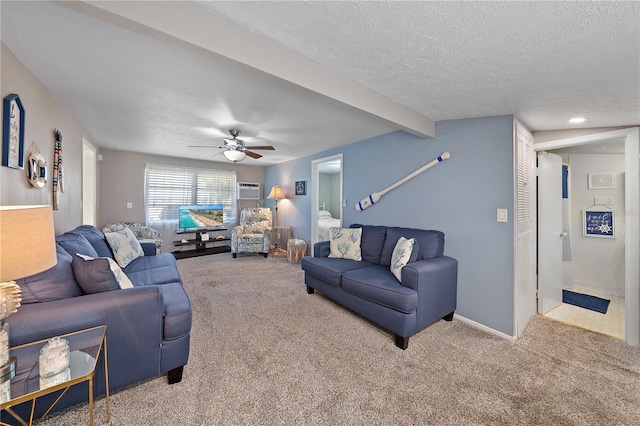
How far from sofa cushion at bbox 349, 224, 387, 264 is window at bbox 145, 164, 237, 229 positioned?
14.1 feet

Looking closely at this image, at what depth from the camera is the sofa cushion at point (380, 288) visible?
2.08 meters

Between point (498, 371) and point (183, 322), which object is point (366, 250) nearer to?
point (498, 371)

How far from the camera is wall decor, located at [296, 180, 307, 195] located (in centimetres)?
530

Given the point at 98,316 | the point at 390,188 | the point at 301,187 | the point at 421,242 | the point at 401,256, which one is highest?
the point at 301,187

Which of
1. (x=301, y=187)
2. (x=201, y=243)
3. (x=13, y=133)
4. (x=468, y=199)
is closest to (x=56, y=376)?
(x=13, y=133)

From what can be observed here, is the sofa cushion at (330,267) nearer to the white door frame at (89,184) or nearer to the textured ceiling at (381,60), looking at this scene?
the textured ceiling at (381,60)

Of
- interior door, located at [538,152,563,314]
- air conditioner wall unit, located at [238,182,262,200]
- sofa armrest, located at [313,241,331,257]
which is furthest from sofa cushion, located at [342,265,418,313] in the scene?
air conditioner wall unit, located at [238,182,262,200]

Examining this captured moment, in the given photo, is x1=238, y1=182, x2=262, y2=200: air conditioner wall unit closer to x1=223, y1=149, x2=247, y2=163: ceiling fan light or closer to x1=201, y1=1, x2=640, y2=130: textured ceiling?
x1=223, y1=149, x2=247, y2=163: ceiling fan light

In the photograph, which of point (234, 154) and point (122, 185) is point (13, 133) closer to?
point (234, 154)

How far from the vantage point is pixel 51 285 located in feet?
4.61

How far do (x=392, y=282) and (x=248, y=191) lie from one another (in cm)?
515

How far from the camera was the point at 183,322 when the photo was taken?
1.64 meters

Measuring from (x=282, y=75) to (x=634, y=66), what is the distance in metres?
2.13

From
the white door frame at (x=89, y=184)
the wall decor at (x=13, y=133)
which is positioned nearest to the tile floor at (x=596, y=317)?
the wall decor at (x=13, y=133)
